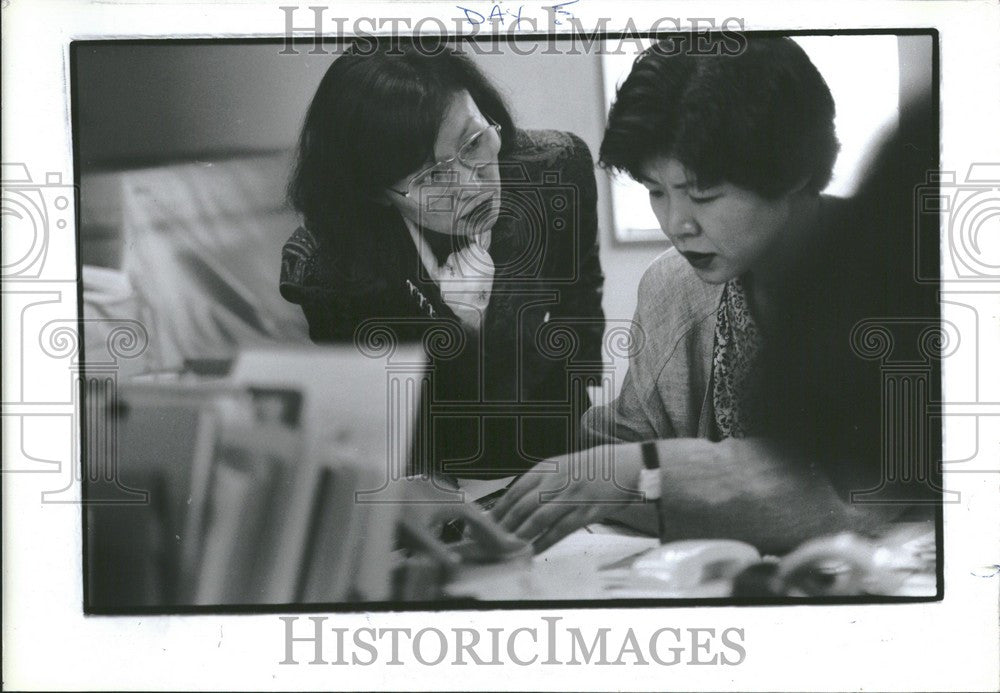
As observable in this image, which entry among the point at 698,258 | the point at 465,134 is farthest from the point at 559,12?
the point at 698,258

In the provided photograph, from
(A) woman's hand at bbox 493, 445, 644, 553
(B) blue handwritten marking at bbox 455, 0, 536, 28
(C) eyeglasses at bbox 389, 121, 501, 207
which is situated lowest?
(A) woman's hand at bbox 493, 445, 644, 553

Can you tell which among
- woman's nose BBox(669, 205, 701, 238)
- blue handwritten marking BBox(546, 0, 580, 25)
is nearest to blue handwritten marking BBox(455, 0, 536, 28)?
blue handwritten marking BBox(546, 0, 580, 25)

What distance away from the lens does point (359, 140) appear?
82.3 inches

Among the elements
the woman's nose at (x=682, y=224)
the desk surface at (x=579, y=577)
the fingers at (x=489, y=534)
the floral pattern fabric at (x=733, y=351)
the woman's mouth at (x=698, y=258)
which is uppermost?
the woman's nose at (x=682, y=224)

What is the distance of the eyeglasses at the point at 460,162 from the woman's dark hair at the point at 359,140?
0.03m

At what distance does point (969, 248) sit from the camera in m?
2.15

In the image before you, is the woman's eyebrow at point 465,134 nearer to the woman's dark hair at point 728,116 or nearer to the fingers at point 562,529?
the woman's dark hair at point 728,116

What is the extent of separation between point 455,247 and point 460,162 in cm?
20

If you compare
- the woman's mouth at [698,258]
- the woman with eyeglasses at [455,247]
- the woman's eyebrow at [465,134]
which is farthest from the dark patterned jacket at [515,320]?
the woman's mouth at [698,258]

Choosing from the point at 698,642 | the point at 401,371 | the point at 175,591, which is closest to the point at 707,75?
the point at 401,371

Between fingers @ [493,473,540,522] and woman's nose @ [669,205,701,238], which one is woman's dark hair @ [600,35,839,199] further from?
fingers @ [493,473,540,522]

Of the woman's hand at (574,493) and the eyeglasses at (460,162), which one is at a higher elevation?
the eyeglasses at (460,162)

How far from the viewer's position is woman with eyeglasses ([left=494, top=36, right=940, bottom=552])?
2096mm

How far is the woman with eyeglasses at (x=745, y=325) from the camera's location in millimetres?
2096
